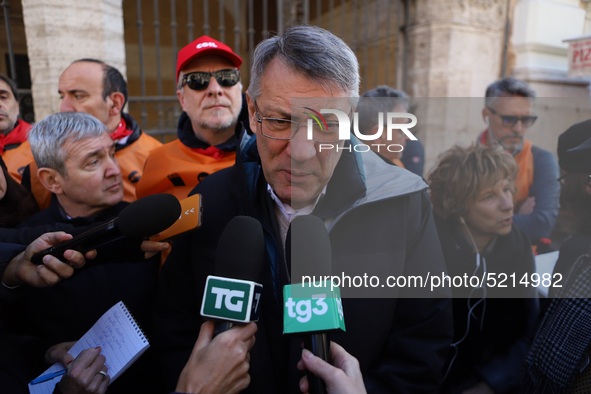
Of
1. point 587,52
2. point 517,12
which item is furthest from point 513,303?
point 517,12

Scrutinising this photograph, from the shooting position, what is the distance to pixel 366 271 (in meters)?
1.18

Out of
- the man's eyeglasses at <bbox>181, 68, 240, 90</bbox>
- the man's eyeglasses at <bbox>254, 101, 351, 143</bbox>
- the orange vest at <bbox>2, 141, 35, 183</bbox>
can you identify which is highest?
the man's eyeglasses at <bbox>181, 68, 240, 90</bbox>

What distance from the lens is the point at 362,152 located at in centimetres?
126

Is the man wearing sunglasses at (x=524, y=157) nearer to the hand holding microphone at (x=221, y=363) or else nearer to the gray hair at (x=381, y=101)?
the gray hair at (x=381, y=101)

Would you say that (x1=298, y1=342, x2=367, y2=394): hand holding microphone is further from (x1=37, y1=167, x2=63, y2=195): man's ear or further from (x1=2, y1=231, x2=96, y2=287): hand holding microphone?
(x1=37, y1=167, x2=63, y2=195): man's ear

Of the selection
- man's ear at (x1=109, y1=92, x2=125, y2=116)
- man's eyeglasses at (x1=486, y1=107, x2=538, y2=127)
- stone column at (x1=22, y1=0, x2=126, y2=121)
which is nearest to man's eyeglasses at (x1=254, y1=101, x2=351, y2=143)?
man's ear at (x1=109, y1=92, x2=125, y2=116)

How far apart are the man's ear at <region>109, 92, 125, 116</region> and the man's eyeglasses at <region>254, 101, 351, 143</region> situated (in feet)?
5.75

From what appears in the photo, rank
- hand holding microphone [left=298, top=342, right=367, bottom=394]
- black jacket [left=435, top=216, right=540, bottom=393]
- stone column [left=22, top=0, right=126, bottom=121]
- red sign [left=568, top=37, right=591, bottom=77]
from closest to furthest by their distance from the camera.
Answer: hand holding microphone [left=298, top=342, right=367, bottom=394] → black jacket [left=435, top=216, right=540, bottom=393] → stone column [left=22, top=0, right=126, bottom=121] → red sign [left=568, top=37, right=591, bottom=77]

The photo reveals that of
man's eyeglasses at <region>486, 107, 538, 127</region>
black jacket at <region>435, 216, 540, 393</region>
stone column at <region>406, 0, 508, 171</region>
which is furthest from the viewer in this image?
stone column at <region>406, 0, 508, 171</region>

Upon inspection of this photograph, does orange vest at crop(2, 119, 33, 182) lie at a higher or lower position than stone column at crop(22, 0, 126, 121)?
A: lower

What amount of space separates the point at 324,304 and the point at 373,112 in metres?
1.83

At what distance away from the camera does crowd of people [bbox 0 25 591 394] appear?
116cm

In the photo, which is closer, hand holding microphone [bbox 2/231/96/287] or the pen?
hand holding microphone [bbox 2/231/96/287]

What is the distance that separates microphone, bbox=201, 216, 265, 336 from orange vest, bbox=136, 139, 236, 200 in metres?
1.34
